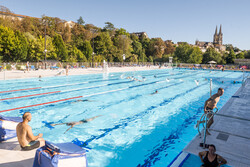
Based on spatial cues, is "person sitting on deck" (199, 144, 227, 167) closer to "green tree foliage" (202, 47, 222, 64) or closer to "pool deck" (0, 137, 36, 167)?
"pool deck" (0, 137, 36, 167)

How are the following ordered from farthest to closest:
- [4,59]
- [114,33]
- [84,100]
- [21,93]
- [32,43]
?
[114,33] → [32,43] → [4,59] → [21,93] → [84,100]

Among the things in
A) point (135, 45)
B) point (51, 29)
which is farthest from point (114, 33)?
point (51, 29)

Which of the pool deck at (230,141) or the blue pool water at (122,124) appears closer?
the pool deck at (230,141)

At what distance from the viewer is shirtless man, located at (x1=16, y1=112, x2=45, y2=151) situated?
12.5 feet

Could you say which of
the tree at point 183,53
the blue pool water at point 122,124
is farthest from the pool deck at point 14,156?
the tree at point 183,53

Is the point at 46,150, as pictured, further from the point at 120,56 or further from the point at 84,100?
the point at 120,56

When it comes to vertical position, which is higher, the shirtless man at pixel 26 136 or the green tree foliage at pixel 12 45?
the green tree foliage at pixel 12 45

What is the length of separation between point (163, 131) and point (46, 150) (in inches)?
183

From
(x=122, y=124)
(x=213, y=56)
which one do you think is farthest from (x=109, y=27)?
(x=122, y=124)

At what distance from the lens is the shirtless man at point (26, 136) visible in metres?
A: 3.80

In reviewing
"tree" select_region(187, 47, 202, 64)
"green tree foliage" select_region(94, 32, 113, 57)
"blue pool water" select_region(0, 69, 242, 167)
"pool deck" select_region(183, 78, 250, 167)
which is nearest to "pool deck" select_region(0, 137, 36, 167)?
"blue pool water" select_region(0, 69, 242, 167)

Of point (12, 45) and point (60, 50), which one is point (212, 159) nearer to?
point (12, 45)

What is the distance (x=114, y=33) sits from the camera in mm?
66688

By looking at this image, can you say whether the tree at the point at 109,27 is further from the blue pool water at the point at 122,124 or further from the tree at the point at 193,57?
the blue pool water at the point at 122,124
